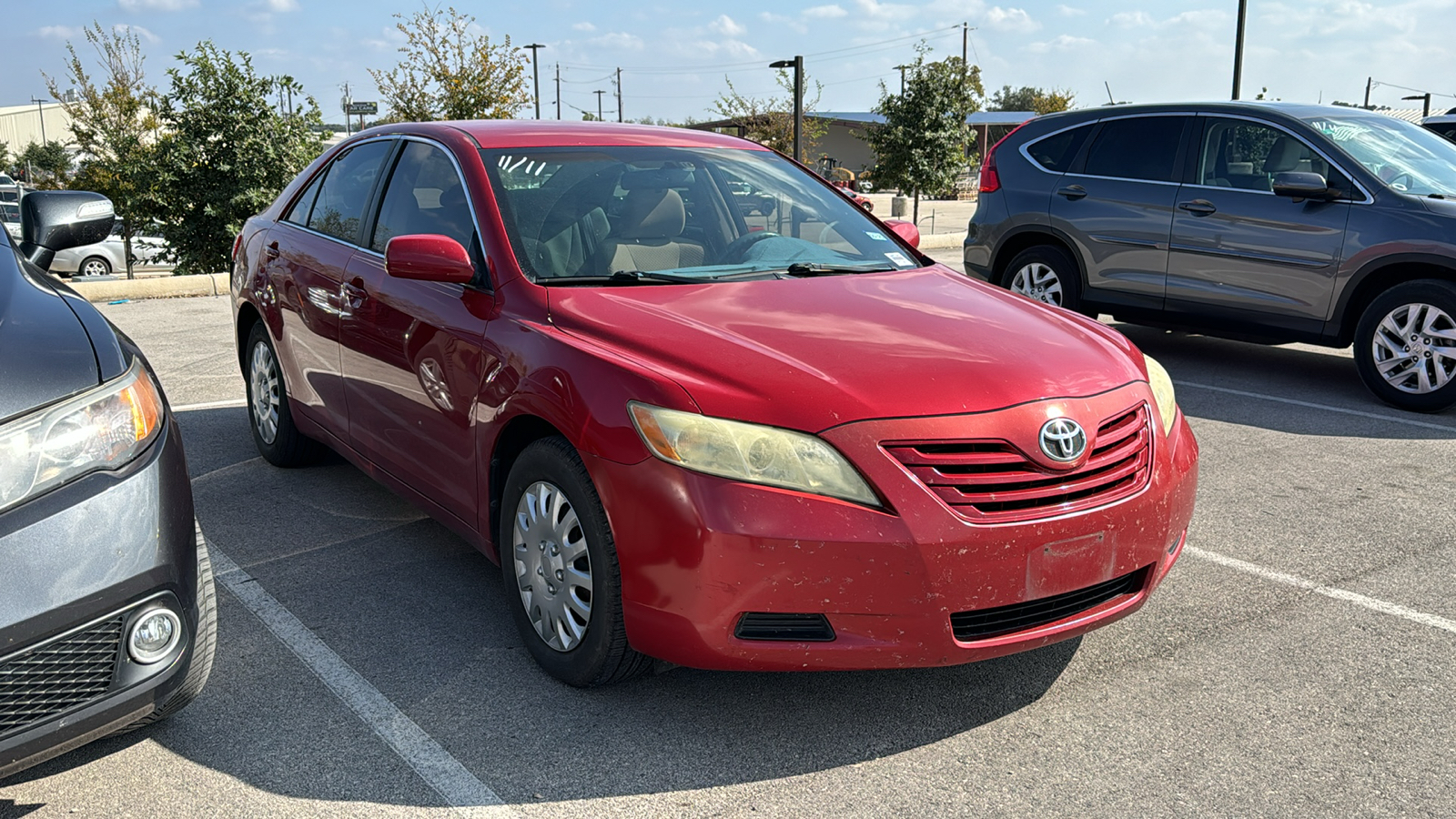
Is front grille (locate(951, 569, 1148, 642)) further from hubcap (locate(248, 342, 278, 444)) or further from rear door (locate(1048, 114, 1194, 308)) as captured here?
rear door (locate(1048, 114, 1194, 308))

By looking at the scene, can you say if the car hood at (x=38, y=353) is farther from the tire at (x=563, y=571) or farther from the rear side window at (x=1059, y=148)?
the rear side window at (x=1059, y=148)

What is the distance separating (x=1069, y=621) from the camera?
3.02 m

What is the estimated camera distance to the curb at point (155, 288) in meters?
12.0

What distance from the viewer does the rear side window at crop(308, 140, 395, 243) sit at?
4.64 meters

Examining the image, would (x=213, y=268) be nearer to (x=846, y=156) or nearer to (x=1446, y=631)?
(x=1446, y=631)

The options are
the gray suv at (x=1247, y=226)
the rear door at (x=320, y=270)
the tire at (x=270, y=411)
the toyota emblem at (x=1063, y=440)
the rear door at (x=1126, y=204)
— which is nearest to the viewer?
the toyota emblem at (x=1063, y=440)

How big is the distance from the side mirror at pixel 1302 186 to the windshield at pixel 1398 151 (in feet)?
0.96

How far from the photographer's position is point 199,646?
2.73 m

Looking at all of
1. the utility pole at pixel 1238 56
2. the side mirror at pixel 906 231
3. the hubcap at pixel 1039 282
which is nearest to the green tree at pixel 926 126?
the utility pole at pixel 1238 56

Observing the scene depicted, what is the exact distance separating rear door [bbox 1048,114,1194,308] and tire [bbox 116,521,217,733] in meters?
6.69

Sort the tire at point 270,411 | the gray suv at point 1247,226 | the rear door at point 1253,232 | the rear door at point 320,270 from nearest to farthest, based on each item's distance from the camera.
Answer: the rear door at point 320,270 < the tire at point 270,411 < the gray suv at point 1247,226 < the rear door at point 1253,232

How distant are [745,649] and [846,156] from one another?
72.5 meters

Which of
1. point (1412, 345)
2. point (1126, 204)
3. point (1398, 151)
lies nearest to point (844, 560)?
point (1412, 345)

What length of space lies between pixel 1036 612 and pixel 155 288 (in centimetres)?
1175
